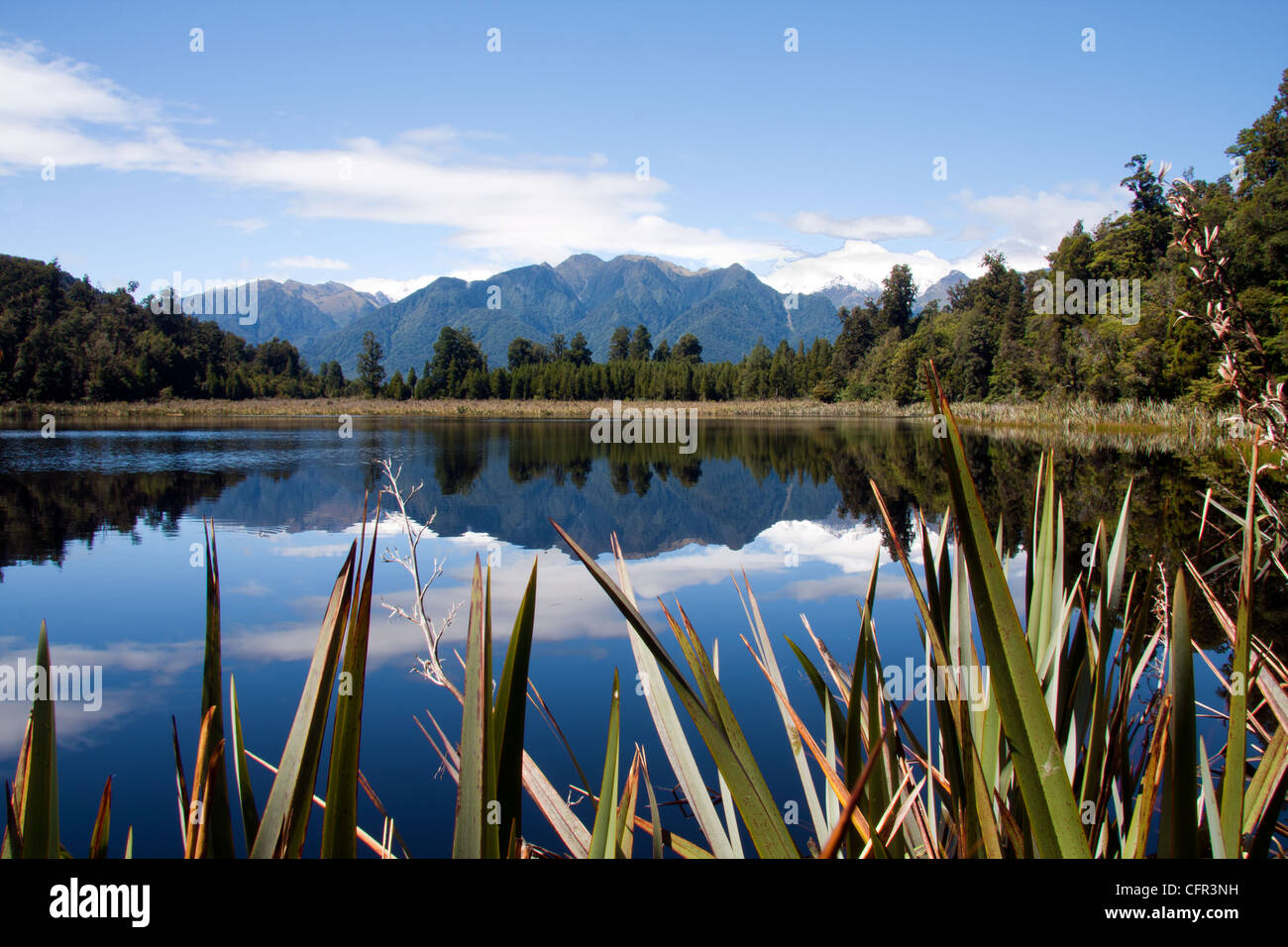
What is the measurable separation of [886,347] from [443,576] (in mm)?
55537

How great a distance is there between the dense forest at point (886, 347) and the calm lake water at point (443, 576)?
408 inches

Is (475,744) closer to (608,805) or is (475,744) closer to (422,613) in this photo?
(608,805)

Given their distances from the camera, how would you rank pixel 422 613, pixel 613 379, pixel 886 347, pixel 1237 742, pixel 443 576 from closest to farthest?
pixel 1237 742 → pixel 422 613 → pixel 443 576 → pixel 886 347 → pixel 613 379

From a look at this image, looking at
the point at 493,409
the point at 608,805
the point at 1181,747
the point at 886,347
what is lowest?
the point at 608,805

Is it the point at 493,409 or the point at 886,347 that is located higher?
the point at 886,347

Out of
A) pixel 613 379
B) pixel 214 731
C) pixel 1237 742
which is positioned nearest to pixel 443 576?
pixel 214 731

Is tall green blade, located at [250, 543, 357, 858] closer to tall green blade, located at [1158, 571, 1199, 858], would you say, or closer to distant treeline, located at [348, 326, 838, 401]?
tall green blade, located at [1158, 571, 1199, 858]

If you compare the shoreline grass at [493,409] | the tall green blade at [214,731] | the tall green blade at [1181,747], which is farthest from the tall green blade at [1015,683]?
the shoreline grass at [493,409]

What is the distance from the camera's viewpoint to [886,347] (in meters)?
57.8

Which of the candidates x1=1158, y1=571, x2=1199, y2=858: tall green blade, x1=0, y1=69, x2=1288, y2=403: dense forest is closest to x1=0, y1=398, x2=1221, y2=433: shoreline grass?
x1=0, y1=69, x2=1288, y2=403: dense forest

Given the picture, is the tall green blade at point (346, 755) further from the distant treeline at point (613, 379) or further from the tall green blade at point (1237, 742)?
the distant treeline at point (613, 379)

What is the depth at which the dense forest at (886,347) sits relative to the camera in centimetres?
2377

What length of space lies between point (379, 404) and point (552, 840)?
5493 centimetres
